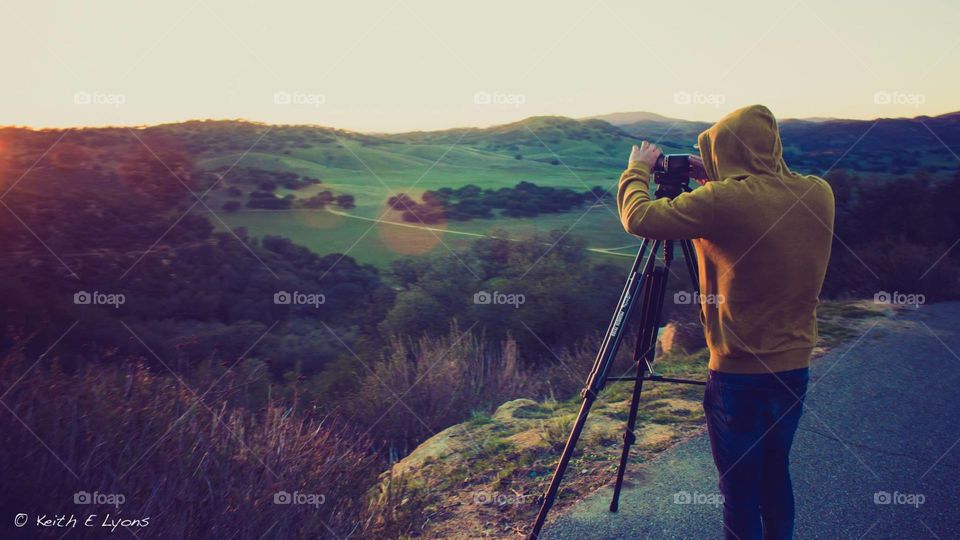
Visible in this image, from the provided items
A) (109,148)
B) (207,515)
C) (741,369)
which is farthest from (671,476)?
(109,148)

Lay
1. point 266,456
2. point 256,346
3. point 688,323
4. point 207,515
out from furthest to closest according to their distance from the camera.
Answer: point 256,346 → point 688,323 → point 266,456 → point 207,515

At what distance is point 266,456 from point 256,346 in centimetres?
800

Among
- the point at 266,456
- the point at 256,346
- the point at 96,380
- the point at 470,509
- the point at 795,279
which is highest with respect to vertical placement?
the point at 795,279

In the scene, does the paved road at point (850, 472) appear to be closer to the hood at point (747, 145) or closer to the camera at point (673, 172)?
the camera at point (673, 172)

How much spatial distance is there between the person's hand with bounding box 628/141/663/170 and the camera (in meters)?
0.05

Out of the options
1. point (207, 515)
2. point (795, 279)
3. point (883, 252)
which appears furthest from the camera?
point (883, 252)

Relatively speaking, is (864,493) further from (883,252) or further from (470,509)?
(883,252)

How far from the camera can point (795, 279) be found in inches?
84.0
